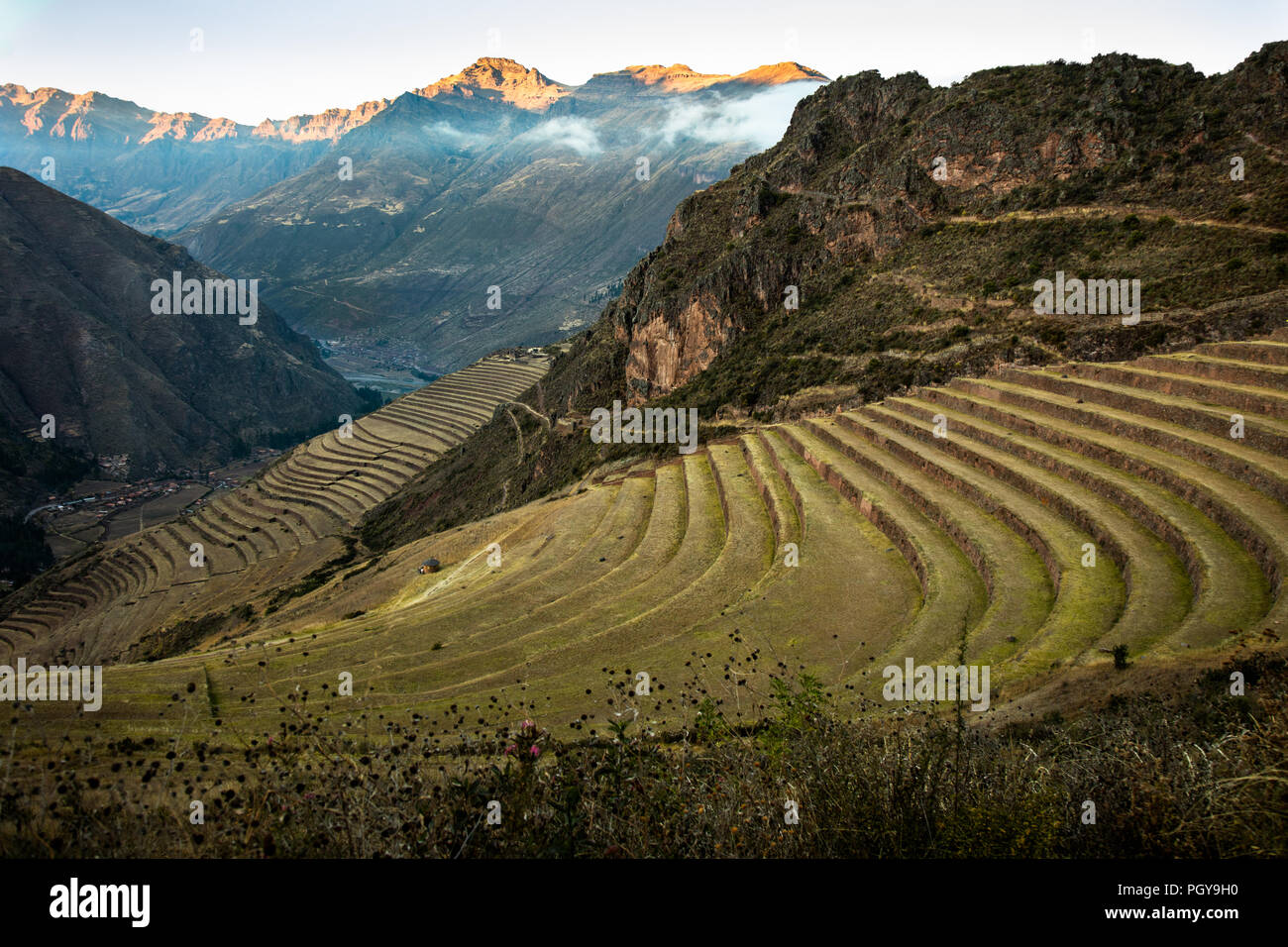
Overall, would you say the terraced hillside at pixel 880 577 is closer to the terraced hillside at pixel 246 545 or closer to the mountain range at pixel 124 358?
the terraced hillside at pixel 246 545

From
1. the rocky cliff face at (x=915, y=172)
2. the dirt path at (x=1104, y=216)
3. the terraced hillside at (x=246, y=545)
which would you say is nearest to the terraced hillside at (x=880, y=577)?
the dirt path at (x=1104, y=216)

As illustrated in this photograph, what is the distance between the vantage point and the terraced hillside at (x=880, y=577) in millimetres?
14516

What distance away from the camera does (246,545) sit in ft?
229

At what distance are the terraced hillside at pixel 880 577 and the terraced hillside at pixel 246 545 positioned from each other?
98.9 ft

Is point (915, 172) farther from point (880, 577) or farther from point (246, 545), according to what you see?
point (246, 545)

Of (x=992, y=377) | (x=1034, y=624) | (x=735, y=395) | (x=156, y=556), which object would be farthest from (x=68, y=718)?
(x=156, y=556)

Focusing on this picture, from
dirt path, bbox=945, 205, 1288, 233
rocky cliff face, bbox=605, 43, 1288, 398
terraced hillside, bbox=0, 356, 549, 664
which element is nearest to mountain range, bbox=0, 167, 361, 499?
terraced hillside, bbox=0, 356, 549, 664

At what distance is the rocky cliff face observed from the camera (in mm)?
40156

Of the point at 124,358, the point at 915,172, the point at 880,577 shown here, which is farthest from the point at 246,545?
the point at 124,358

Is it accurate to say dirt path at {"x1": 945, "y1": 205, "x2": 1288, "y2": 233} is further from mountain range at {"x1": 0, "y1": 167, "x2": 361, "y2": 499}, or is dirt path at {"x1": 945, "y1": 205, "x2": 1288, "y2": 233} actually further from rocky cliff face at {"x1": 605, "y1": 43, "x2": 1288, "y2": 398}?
mountain range at {"x1": 0, "y1": 167, "x2": 361, "y2": 499}

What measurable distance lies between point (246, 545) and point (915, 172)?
69.0 metres

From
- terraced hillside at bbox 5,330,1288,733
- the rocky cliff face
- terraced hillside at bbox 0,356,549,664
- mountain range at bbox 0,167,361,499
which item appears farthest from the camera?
mountain range at bbox 0,167,361,499

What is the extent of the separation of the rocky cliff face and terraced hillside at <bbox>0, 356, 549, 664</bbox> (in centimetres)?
3348

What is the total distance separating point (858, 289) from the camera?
50.6m
